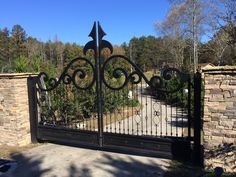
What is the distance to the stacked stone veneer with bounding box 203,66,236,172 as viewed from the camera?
3.95 m

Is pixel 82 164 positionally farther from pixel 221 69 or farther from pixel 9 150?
pixel 221 69

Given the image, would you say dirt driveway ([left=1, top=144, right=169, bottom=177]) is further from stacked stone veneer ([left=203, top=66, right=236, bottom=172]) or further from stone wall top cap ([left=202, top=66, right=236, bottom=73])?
stone wall top cap ([left=202, top=66, right=236, bottom=73])

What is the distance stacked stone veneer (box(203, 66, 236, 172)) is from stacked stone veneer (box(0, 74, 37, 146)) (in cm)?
366

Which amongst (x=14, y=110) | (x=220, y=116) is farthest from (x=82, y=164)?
(x=220, y=116)

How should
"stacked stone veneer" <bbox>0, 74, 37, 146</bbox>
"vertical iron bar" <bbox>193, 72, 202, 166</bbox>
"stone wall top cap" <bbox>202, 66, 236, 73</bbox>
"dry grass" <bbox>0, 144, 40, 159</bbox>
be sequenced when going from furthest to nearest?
"stacked stone veneer" <bbox>0, 74, 37, 146</bbox> < "dry grass" <bbox>0, 144, 40, 159</bbox> < "vertical iron bar" <bbox>193, 72, 202, 166</bbox> < "stone wall top cap" <bbox>202, 66, 236, 73</bbox>

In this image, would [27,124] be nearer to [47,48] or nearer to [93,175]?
[93,175]

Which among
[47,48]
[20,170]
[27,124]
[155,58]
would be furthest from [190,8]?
[47,48]

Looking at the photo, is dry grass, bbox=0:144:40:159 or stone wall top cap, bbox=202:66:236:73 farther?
dry grass, bbox=0:144:40:159

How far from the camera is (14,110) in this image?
227 inches

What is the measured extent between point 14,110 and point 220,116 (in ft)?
13.1

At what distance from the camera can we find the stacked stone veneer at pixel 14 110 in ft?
18.8

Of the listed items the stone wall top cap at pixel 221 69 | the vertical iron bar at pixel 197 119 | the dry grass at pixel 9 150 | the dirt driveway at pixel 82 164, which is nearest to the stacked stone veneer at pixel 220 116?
the stone wall top cap at pixel 221 69

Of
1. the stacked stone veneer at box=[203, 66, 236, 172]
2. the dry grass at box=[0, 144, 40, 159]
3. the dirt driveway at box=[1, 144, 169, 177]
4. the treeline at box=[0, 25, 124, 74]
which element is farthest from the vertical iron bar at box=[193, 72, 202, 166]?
the treeline at box=[0, 25, 124, 74]

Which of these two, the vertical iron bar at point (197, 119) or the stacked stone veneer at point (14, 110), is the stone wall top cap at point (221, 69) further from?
the stacked stone veneer at point (14, 110)
